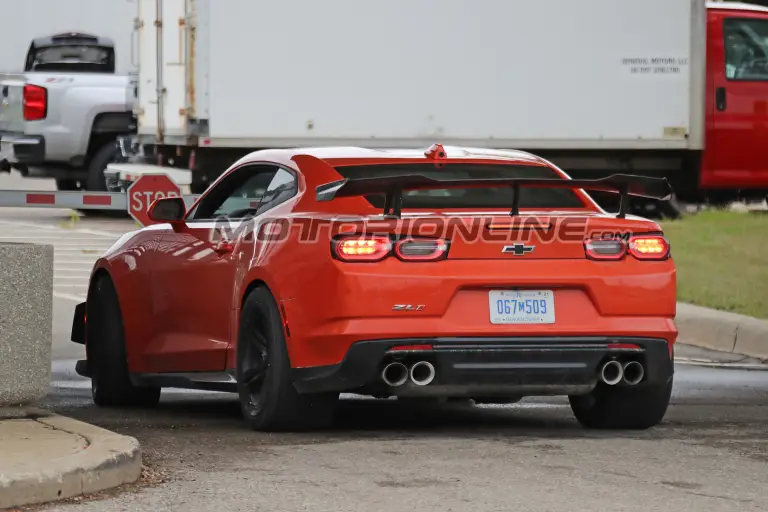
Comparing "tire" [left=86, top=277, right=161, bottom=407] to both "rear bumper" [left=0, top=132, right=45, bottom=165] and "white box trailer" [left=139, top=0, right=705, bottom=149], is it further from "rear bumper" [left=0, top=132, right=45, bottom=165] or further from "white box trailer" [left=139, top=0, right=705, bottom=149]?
"rear bumper" [left=0, top=132, right=45, bottom=165]

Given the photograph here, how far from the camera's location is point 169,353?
30.2ft

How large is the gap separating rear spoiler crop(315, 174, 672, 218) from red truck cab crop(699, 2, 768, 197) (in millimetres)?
12831

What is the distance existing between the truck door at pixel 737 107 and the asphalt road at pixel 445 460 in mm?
10675

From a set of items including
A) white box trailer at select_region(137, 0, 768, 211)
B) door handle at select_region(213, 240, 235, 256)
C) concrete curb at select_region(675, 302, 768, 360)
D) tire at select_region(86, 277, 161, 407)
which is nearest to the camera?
door handle at select_region(213, 240, 235, 256)

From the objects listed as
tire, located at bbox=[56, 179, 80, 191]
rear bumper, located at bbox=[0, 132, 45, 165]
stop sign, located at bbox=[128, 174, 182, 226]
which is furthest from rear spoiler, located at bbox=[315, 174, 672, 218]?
tire, located at bbox=[56, 179, 80, 191]

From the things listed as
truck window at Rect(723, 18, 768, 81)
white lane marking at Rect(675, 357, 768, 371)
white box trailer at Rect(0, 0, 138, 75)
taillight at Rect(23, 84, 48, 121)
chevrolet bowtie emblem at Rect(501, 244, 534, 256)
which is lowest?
white lane marking at Rect(675, 357, 768, 371)

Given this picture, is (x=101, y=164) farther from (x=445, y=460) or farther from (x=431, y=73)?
(x=445, y=460)

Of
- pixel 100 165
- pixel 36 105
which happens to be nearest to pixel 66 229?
pixel 100 165

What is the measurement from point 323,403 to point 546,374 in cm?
103

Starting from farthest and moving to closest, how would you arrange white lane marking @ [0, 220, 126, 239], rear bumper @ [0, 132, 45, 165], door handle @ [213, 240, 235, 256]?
rear bumper @ [0, 132, 45, 165]
white lane marking @ [0, 220, 126, 239]
door handle @ [213, 240, 235, 256]

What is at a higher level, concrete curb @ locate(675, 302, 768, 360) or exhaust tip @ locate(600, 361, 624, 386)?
exhaust tip @ locate(600, 361, 624, 386)

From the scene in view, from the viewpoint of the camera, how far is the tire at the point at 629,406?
8.36m

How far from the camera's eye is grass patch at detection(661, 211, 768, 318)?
14273 mm

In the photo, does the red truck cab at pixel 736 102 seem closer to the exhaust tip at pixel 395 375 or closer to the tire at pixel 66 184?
the tire at pixel 66 184
